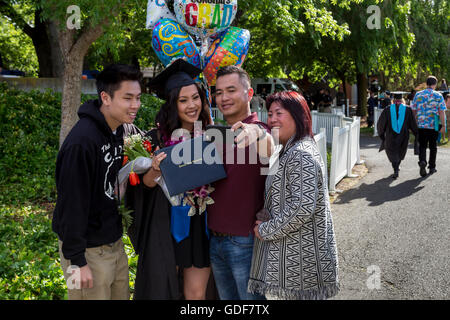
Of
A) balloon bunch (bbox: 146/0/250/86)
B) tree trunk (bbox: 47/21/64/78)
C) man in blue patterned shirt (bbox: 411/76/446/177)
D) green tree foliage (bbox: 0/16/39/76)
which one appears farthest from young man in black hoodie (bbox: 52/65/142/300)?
green tree foliage (bbox: 0/16/39/76)

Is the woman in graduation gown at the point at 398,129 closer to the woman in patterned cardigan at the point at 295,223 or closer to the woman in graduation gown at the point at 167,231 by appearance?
the woman in patterned cardigan at the point at 295,223

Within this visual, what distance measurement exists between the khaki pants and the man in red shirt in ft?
2.01

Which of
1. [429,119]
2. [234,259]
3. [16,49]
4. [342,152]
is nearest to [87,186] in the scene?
[234,259]

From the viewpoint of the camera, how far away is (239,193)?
9.02 ft

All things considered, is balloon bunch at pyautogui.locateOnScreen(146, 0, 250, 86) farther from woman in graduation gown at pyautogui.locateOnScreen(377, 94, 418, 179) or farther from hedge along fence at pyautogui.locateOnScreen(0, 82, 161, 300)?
woman in graduation gown at pyautogui.locateOnScreen(377, 94, 418, 179)

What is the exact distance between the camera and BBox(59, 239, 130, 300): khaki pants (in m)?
2.68

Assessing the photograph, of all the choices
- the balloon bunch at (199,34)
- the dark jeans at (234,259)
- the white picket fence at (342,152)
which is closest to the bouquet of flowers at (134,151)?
the dark jeans at (234,259)

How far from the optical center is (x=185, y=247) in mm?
2881

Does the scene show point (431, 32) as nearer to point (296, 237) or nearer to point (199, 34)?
point (199, 34)

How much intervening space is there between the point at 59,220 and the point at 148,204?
60 cm

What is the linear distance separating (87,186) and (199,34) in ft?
6.64

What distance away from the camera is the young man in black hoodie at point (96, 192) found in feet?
8.09
